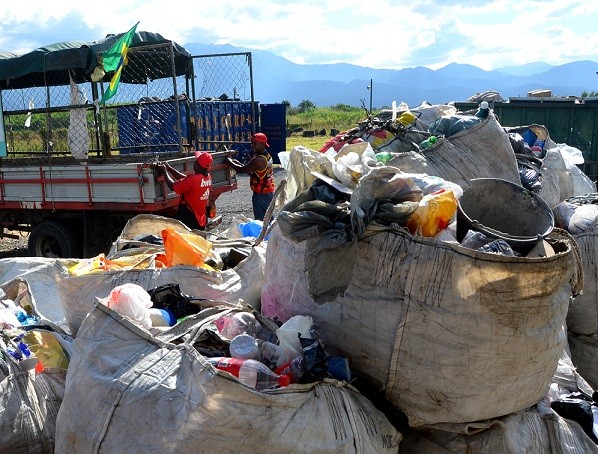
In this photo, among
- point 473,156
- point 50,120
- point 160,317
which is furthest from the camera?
point 50,120

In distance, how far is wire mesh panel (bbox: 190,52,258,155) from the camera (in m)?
9.05

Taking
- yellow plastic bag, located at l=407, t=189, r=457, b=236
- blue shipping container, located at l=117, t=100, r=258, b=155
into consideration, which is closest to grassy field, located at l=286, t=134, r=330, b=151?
blue shipping container, located at l=117, t=100, r=258, b=155

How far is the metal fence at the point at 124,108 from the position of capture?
739 centimetres

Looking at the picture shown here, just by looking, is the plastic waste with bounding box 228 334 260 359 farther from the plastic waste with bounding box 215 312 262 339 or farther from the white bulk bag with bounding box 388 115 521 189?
the white bulk bag with bounding box 388 115 521 189

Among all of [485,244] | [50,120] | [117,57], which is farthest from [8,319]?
[50,120]

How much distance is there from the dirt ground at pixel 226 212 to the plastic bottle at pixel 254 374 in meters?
3.37

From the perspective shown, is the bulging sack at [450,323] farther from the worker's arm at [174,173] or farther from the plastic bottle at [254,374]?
the worker's arm at [174,173]

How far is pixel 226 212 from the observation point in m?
9.55

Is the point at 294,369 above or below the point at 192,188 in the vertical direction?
below

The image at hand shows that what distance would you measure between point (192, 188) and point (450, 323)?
13.4 feet

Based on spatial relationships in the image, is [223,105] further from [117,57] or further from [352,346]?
[352,346]

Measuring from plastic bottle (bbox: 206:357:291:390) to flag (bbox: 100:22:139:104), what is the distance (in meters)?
5.00

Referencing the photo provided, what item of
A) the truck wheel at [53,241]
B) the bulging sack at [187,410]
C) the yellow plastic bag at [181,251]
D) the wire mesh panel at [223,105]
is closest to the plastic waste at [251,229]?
the yellow plastic bag at [181,251]

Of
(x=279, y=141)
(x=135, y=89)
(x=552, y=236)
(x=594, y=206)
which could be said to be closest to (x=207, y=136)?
(x=279, y=141)
